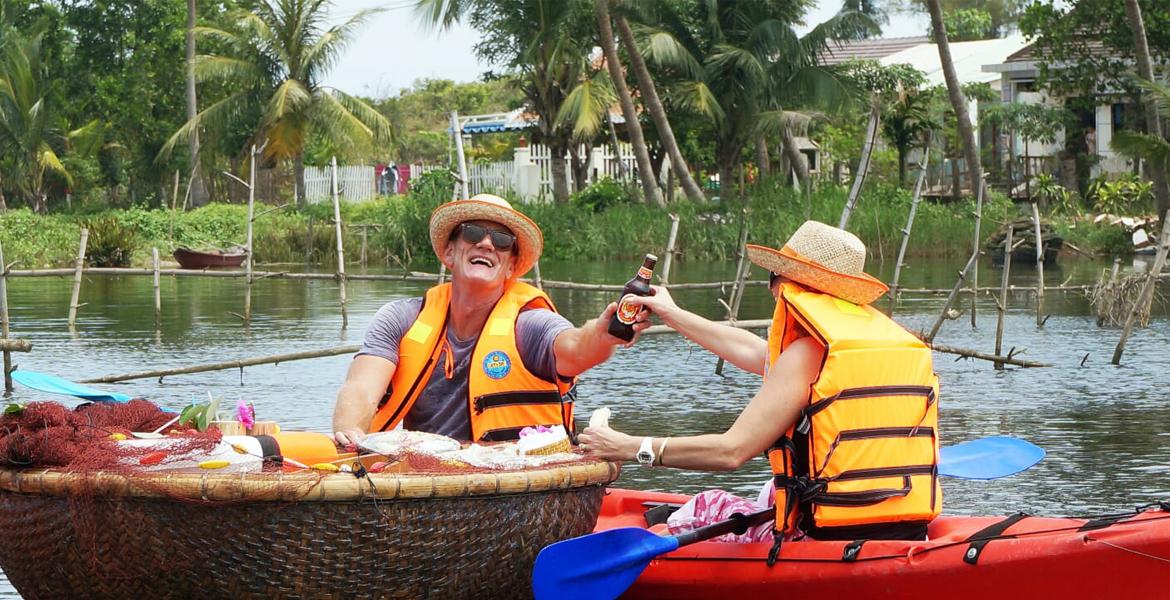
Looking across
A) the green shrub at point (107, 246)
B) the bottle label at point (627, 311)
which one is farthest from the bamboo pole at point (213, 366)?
the green shrub at point (107, 246)

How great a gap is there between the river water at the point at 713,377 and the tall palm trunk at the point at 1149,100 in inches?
116

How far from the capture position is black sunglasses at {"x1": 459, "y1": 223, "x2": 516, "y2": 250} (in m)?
5.15

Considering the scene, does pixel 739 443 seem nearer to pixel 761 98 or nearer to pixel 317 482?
pixel 317 482

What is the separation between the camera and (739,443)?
4203 millimetres

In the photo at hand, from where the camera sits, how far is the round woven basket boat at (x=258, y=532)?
3979 millimetres

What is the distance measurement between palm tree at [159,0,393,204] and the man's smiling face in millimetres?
25644

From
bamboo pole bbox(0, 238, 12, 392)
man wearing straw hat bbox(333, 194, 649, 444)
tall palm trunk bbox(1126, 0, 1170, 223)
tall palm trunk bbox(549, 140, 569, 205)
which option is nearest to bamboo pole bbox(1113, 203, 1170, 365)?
man wearing straw hat bbox(333, 194, 649, 444)

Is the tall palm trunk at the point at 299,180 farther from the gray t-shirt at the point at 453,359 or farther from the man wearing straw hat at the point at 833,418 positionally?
the man wearing straw hat at the point at 833,418

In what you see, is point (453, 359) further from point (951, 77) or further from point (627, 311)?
point (951, 77)

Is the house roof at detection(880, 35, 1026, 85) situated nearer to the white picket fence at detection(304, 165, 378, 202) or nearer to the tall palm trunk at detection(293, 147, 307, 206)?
the white picket fence at detection(304, 165, 378, 202)

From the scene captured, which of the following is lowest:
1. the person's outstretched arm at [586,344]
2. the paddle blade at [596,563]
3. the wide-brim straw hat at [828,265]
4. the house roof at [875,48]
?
the paddle blade at [596,563]

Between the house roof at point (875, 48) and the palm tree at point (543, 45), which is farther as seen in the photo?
the house roof at point (875, 48)

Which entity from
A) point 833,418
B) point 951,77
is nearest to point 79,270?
point 833,418

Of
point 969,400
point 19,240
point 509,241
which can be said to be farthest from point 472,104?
point 509,241
